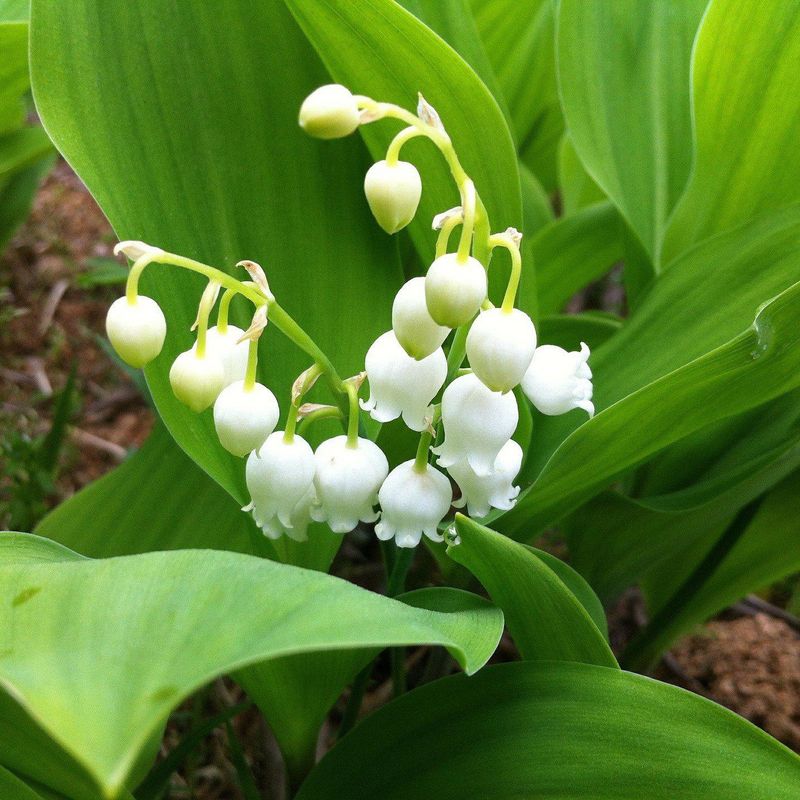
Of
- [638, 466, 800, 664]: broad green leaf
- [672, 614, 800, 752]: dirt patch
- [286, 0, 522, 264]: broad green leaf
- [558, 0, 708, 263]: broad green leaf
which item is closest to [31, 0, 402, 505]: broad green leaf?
→ [286, 0, 522, 264]: broad green leaf

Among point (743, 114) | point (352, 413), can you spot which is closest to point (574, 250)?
point (743, 114)

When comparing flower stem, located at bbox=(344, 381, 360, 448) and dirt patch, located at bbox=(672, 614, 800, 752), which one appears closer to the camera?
flower stem, located at bbox=(344, 381, 360, 448)

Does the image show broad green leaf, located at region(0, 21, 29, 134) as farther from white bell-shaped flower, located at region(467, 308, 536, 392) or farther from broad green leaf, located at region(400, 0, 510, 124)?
white bell-shaped flower, located at region(467, 308, 536, 392)

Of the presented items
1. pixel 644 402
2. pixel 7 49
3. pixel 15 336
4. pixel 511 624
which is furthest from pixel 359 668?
pixel 15 336

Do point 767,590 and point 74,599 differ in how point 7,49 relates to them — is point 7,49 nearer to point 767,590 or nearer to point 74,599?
point 74,599

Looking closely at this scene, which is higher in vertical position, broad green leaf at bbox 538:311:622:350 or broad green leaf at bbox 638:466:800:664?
broad green leaf at bbox 538:311:622:350

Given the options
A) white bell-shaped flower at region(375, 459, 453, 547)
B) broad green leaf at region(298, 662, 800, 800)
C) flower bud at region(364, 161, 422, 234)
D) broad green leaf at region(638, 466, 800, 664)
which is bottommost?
broad green leaf at region(638, 466, 800, 664)
